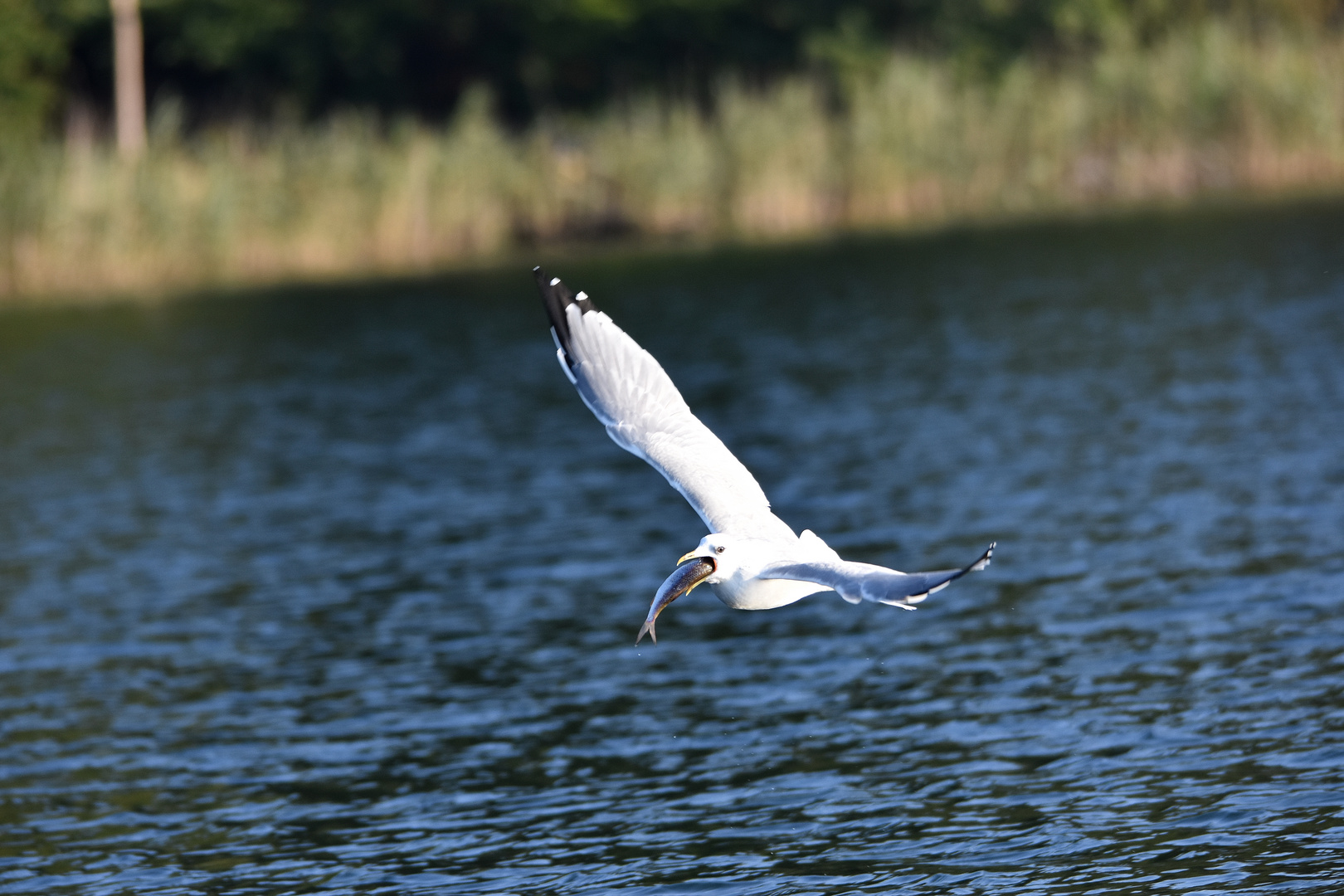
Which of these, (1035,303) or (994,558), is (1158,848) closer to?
(994,558)

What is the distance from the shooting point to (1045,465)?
19922 millimetres

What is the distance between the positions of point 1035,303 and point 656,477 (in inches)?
455

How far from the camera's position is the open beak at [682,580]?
9102 millimetres

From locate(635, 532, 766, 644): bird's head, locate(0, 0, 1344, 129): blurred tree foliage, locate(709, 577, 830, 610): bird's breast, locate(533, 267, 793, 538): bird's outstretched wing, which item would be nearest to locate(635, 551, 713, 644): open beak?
locate(635, 532, 766, 644): bird's head

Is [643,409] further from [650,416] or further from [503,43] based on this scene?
[503,43]

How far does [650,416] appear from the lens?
11.4 metres

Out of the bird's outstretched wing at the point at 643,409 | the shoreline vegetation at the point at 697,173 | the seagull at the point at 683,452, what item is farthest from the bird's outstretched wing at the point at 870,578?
the shoreline vegetation at the point at 697,173

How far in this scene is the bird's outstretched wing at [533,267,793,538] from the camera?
→ 1093 cm

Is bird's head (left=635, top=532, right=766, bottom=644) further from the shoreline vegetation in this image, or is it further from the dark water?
the shoreline vegetation

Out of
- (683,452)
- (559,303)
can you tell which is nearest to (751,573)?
(683,452)

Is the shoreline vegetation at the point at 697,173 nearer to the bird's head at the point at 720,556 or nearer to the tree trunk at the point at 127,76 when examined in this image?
the tree trunk at the point at 127,76

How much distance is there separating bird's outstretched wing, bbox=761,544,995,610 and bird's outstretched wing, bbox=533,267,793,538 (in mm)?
1599

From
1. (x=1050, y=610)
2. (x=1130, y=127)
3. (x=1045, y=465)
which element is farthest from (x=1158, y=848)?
(x=1130, y=127)

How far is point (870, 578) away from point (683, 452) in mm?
3280
